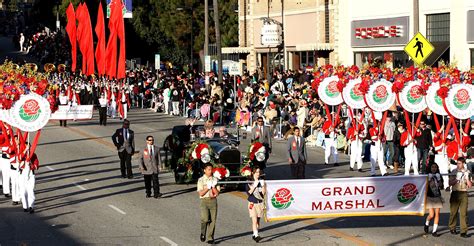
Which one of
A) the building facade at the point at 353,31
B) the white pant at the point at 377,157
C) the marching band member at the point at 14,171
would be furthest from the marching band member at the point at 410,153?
the marching band member at the point at 14,171

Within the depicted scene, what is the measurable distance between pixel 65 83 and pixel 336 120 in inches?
1028

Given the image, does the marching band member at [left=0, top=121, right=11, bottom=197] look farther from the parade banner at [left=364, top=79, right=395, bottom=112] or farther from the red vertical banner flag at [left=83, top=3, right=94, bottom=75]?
the red vertical banner flag at [left=83, top=3, right=94, bottom=75]

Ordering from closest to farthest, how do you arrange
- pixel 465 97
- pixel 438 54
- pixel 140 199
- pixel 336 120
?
pixel 140 199
pixel 465 97
pixel 336 120
pixel 438 54

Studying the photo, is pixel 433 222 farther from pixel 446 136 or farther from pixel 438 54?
pixel 438 54

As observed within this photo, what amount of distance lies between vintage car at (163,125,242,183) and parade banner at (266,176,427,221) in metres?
4.79

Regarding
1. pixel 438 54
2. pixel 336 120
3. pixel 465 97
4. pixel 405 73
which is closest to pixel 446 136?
pixel 465 97

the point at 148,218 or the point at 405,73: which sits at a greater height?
the point at 405,73

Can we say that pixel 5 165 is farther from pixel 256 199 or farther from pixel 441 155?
pixel 441 155

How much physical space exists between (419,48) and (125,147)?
1111 cm

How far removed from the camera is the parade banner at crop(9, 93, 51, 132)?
89.2 feet

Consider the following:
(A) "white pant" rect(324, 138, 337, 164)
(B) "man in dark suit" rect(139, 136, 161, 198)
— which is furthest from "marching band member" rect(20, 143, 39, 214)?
(A) "white pant" rect(324, 138, 337, 164)

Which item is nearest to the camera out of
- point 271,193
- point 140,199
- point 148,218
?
point 271,193

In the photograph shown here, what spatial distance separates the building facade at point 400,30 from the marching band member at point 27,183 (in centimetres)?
2036

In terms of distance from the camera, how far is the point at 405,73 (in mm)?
32469
